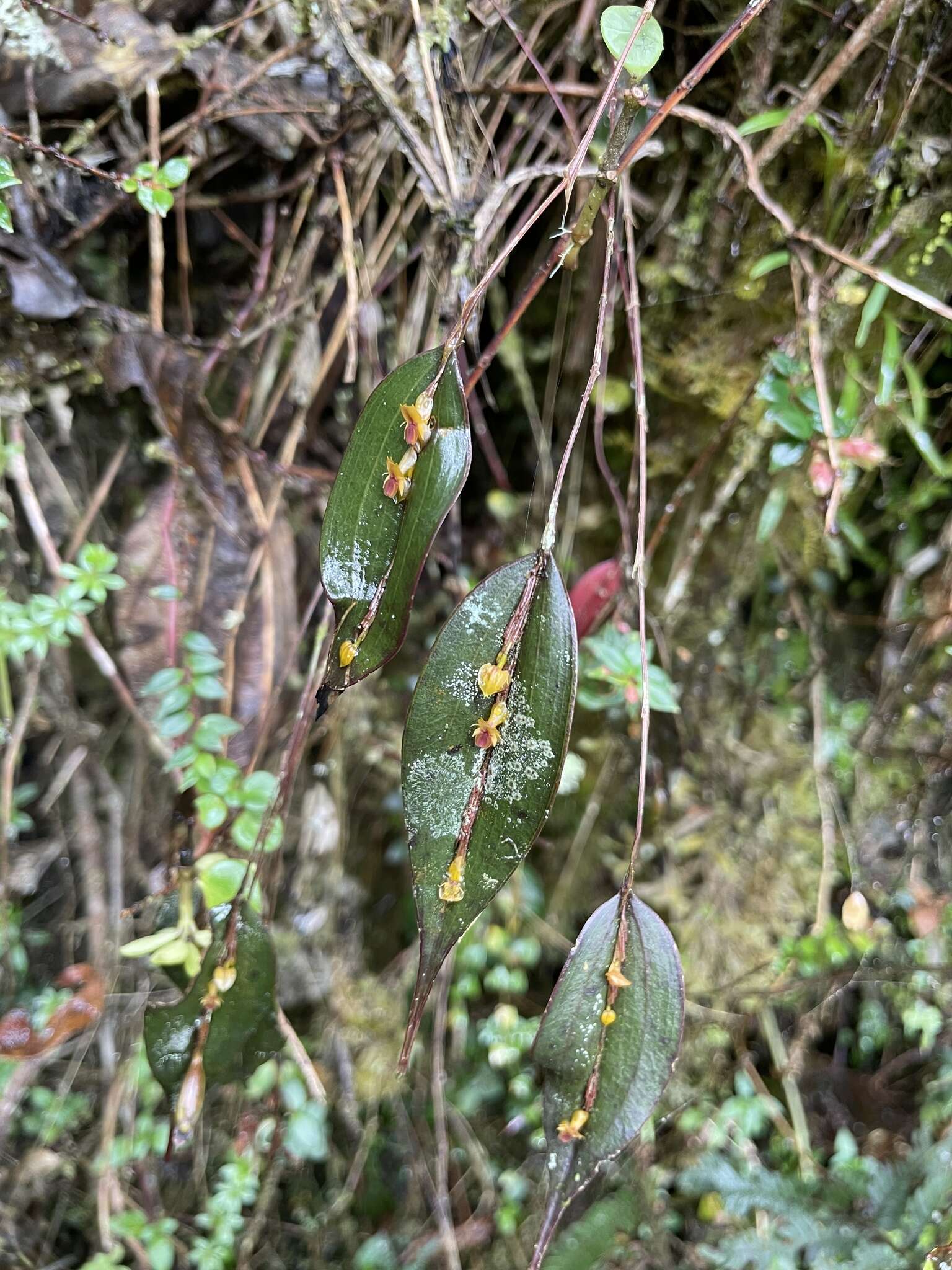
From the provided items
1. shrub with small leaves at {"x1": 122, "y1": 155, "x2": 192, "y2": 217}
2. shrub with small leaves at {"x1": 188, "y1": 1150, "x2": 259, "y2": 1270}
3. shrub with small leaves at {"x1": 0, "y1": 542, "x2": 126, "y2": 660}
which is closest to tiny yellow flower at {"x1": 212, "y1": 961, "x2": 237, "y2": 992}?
shrub with small leaves at {"x1": 0, "y1": 542, "x2": 126, "y2": 660}

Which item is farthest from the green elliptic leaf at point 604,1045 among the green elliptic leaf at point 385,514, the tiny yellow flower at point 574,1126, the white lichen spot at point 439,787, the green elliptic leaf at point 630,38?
the green elliptic leaf at point 630,38

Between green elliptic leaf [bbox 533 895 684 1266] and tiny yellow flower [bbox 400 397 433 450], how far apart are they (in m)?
0.30

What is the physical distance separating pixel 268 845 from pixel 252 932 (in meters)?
0.08

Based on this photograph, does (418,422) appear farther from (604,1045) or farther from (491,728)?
(604,1045)

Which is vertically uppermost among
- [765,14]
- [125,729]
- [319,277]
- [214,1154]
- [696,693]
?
[765,14]

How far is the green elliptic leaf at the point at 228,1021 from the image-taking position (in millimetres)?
519

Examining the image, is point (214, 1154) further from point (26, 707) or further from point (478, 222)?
point (478, 222)

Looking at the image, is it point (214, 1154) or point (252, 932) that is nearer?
point (252, 932)

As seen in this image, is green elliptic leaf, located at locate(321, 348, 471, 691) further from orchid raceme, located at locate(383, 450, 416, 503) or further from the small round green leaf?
the small round green leaf

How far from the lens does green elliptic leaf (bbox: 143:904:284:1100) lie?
519mm

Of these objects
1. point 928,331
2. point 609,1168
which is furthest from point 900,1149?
point 928,331

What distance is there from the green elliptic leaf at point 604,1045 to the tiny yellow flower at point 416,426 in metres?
0.30

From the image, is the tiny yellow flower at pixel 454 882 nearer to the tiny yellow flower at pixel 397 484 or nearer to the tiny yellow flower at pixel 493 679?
the tiny yellow flower at pixel 493 679

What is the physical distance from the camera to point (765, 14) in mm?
615
